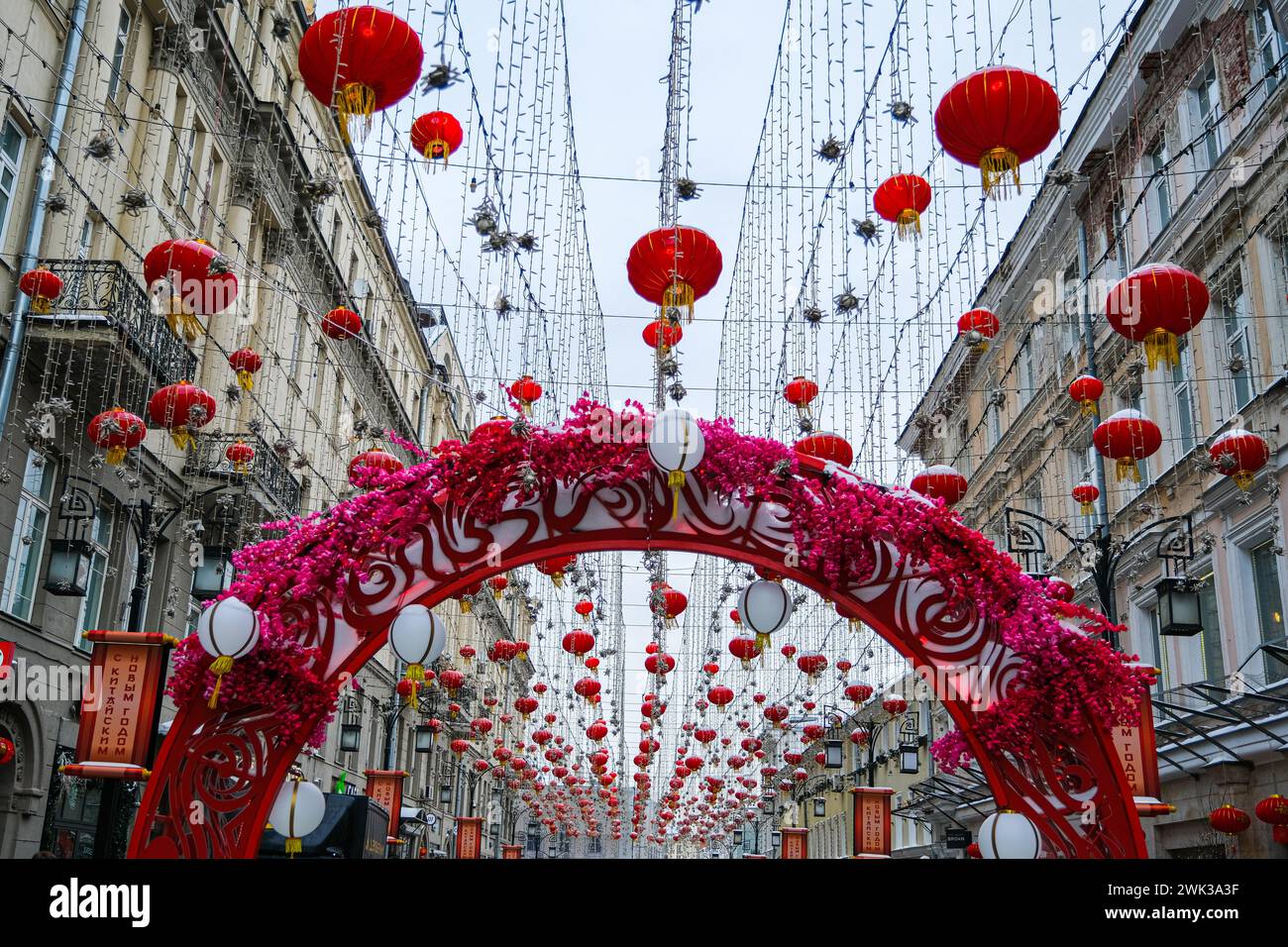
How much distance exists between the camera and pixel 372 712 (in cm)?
3291

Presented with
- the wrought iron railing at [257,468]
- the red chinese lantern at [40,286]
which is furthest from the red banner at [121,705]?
the wrought iron railing at [257,468]

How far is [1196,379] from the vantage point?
17141 mm

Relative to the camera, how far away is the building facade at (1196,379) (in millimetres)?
15008

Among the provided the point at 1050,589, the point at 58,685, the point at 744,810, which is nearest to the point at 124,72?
the point at 58,685

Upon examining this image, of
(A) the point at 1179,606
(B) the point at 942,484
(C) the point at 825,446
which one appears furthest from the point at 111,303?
(A) the point at 1179,606

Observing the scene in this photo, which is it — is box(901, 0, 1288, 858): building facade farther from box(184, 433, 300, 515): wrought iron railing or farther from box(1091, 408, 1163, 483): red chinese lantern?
box(184, 433, 300, 515): wrought iron railing

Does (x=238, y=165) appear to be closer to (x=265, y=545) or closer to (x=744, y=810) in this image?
(x=265, y=545)

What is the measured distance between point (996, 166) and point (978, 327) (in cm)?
411

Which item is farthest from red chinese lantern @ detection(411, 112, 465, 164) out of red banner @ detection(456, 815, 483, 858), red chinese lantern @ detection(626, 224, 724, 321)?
red banner @ detection(456, 815, 483, 858)

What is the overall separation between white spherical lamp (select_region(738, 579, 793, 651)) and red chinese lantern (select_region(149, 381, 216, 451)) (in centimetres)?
651

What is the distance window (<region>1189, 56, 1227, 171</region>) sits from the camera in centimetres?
1708

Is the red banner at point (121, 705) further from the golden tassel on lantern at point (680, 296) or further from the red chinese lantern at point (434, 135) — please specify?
the golden tassel on lantern at point (680, 296)

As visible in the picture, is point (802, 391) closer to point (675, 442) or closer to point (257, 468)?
point (675, 442)
